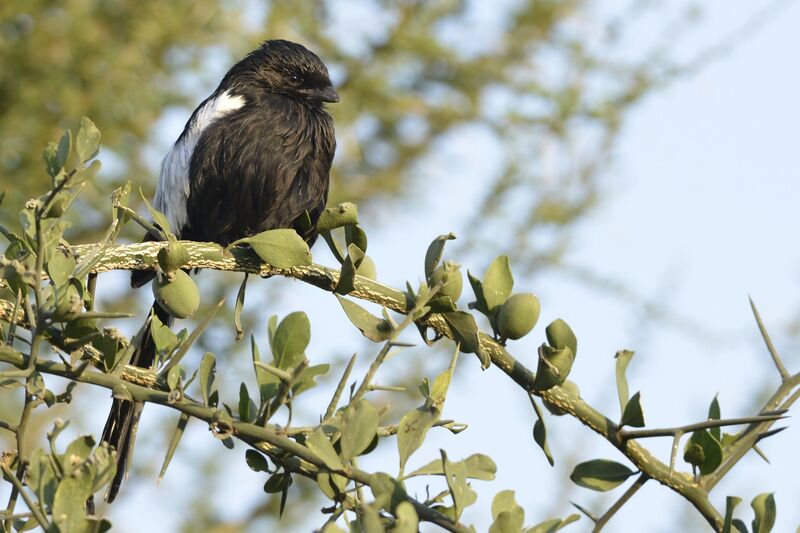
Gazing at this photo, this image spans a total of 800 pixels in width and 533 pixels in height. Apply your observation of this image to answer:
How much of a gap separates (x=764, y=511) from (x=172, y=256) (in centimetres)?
90

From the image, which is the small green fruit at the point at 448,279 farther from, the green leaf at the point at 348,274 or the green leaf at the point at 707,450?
the green leaf at the point at 707,450

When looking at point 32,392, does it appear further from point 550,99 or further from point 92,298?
point 550,99

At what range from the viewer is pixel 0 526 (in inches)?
53.9

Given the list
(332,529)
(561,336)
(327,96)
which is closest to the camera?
(332,529)

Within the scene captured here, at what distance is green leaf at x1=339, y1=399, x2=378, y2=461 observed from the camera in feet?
4.26

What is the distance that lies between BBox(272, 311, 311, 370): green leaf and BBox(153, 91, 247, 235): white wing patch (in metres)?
2.12

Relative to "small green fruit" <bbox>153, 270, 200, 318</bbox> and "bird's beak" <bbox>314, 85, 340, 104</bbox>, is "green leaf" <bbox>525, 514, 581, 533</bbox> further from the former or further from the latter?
"bird's beak" <bbox>314, 85, 340, 104</bbox>

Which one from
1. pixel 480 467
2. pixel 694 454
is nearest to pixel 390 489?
pixel 480 467

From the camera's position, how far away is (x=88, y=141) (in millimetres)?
1377

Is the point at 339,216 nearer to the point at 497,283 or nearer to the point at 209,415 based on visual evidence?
the point at 497,283

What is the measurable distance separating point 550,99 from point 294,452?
4.18m

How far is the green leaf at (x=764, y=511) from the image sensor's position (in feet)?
4.64

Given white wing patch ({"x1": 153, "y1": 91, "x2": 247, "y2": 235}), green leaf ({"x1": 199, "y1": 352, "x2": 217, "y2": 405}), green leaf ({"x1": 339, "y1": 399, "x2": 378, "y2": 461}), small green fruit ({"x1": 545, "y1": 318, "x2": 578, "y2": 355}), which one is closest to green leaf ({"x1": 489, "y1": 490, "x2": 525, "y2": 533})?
green leaf ({"x1": 339, "y1": 399, "x2": 378, "y2": 461})

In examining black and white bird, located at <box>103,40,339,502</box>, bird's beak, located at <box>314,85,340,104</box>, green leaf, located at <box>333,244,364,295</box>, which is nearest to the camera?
green leaf, located at <box>333,244,364,295</box>
